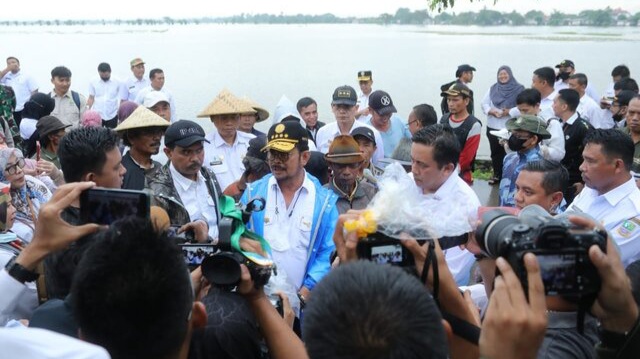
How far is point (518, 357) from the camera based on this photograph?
4.66 feet

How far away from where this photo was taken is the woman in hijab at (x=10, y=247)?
220 cm

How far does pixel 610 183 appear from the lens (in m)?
3.60

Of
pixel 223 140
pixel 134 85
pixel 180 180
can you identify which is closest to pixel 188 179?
pixel 180 180

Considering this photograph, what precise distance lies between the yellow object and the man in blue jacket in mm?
1305

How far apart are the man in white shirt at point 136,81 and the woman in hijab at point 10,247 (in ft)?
26.7

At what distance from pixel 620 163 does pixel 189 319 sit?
3047 mm

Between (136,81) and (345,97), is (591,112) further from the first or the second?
(136,81)

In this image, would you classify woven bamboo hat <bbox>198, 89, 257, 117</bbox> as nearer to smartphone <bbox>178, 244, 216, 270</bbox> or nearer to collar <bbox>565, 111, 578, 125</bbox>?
smartphone <bbox>178, 244, 216, 270</bbox>

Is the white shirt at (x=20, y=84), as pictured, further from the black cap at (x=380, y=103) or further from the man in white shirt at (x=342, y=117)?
the black cap at (x=380, y=103)

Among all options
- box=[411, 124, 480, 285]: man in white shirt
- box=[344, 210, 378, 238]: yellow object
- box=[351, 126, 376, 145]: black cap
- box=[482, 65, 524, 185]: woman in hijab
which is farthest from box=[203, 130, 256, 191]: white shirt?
box=[482, 65, 524, 185]: woman in hijab

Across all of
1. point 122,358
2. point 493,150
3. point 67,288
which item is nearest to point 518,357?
point 122,358

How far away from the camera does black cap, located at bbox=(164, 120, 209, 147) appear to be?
3705 mm

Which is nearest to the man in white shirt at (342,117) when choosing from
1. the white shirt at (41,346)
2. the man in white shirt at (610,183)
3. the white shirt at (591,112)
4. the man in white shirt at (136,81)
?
the man in white shirt at (610,183)

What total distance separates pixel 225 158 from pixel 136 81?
669cm
